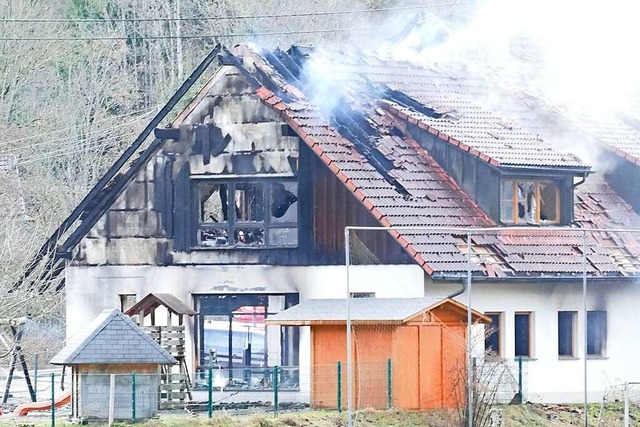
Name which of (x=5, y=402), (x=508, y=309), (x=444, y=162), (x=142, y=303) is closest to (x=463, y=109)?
(x=444, y=162)

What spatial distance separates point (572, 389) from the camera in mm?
44656

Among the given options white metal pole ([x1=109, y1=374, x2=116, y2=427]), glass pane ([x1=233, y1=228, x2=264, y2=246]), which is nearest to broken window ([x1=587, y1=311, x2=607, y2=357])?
glass pane ([x1=233, y1=228, x2=264, y2=246])

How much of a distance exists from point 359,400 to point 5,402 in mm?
9573

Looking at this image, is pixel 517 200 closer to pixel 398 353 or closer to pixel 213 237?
pixel 213 237

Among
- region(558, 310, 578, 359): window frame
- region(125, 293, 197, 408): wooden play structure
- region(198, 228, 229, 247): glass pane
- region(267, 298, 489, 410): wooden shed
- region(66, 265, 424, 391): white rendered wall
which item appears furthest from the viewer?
region(198, 228, 229, 247): glass pane

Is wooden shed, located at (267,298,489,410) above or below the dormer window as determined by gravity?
below

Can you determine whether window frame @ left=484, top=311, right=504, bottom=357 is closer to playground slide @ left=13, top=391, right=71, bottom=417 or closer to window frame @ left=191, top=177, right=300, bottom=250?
window frame @ left=191, top=177, right=300, bottom=250

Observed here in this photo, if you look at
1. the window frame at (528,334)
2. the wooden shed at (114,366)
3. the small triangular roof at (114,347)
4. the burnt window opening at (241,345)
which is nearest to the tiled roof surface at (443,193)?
the window frame at (528,334)

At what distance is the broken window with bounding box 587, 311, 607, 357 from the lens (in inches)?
1799

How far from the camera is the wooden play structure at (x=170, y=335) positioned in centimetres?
4053

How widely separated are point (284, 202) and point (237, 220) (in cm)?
131

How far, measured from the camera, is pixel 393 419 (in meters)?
38.6

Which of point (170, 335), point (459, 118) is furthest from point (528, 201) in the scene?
point (170, 335)

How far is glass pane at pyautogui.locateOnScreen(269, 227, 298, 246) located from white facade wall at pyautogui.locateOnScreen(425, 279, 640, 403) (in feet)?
12.6
